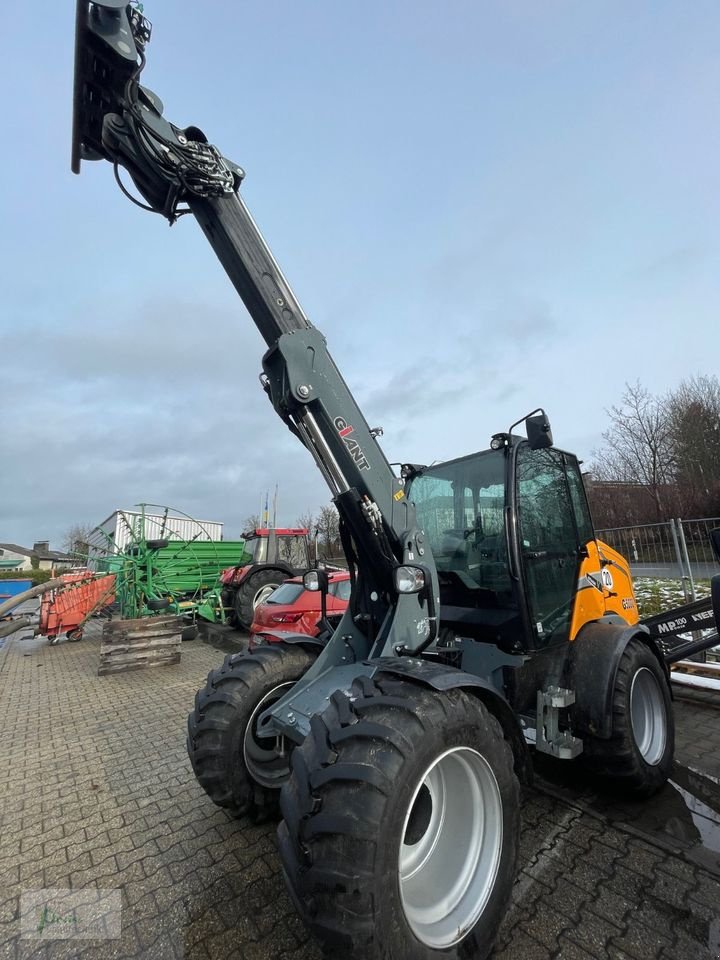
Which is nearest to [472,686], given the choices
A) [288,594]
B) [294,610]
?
[294,610]

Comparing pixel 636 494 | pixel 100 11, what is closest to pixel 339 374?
pixel 100 11

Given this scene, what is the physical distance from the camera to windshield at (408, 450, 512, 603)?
324 centimetres

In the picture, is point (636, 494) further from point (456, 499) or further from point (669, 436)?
point (456, 499)

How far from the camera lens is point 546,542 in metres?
3.35

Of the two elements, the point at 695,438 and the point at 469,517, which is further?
the point at 695,438

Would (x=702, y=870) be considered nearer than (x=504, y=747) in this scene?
No

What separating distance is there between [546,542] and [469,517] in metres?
0.56

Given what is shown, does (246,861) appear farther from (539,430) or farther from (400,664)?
(539,430)

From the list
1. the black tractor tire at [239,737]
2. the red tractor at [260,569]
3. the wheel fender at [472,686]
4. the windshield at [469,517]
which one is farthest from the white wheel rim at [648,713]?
the red tractor at [260,569]

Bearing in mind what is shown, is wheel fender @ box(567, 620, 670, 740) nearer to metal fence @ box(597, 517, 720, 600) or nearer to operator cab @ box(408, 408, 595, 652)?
operator cab @ box(408, 408, 595, 652)

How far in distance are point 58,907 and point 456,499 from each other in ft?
10.8

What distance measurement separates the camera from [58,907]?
2430mm

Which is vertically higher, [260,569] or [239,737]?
[260,569]

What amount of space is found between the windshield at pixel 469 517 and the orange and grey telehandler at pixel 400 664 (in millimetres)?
15
